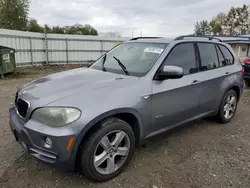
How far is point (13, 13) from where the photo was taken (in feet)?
91.3

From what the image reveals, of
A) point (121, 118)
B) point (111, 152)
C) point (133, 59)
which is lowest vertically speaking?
point (111, 152)

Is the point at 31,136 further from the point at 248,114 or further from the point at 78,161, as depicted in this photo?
the point at 248,114

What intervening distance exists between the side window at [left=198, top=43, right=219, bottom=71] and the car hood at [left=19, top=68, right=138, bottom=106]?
1.56m

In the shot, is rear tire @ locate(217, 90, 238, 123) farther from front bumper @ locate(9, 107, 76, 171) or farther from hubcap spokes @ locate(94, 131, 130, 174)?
front bumper @ locate(9, 107, 76, 171)

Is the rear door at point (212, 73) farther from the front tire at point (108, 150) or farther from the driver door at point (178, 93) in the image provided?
the front tire at point (108, 150)

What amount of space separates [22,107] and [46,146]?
651mm

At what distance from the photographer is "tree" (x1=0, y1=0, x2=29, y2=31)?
2756 cm

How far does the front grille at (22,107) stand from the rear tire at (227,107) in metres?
3.45

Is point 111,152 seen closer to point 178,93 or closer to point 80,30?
point 178,93

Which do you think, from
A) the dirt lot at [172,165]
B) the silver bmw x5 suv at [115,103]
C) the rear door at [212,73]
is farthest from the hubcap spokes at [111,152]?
the rear door at [212,73]

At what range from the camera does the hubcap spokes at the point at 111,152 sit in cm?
248

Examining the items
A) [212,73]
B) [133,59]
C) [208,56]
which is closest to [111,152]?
[133,59]

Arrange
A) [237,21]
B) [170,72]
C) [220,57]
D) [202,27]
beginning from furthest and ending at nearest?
[202,27], [237,21], [220,57], [170,72]

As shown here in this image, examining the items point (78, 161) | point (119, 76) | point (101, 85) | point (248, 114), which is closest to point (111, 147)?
point (78, 161)
